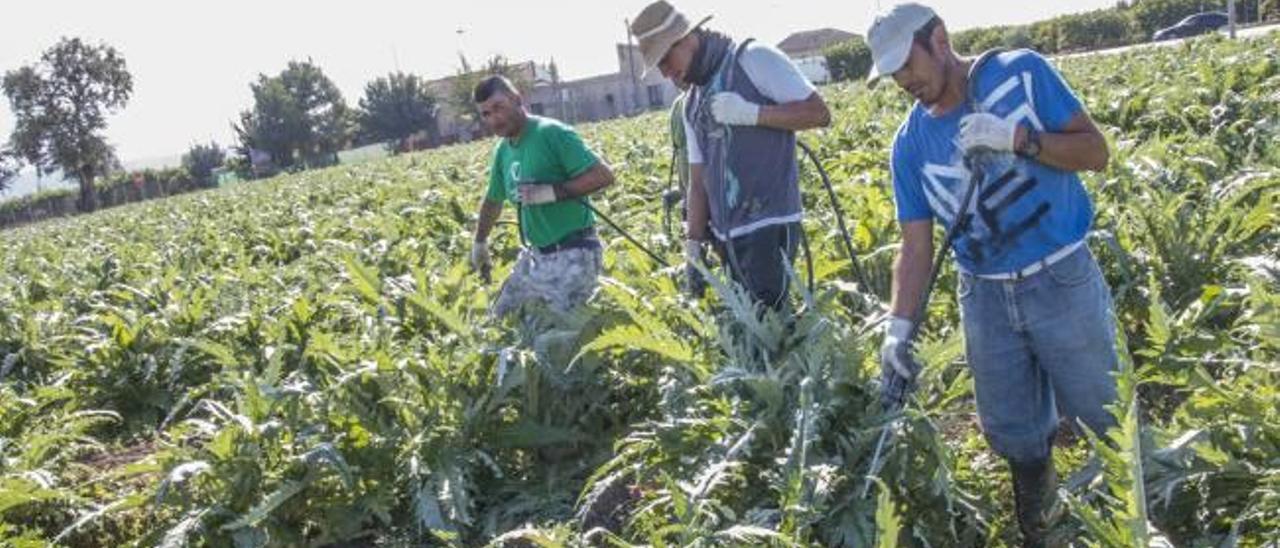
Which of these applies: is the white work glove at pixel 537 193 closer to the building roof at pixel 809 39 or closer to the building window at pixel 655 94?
the building window at pixel 655 94

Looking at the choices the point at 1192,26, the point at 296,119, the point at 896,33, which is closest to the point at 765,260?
the point at 896,33

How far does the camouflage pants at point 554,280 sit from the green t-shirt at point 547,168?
10 cm

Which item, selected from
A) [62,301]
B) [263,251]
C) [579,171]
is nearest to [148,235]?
Result: [263,251]

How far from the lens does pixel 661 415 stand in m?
4.78

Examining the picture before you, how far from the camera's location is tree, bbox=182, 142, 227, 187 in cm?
7106

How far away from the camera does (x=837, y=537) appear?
10.8ft

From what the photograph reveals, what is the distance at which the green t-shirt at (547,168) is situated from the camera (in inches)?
212

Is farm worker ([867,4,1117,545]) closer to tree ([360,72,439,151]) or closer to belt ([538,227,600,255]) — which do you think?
belt ([538,227,600,255])

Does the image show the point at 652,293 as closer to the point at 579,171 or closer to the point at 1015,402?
the point at 579,171

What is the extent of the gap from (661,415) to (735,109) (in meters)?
1.37

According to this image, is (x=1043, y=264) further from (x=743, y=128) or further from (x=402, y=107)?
(x=402, y=107)

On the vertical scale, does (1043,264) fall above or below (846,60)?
below

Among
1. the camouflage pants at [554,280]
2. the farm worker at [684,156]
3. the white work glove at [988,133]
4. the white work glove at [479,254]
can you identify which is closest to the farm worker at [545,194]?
the camouflage pants at [554,280]

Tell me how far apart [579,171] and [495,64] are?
68535mm
